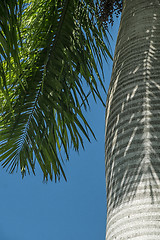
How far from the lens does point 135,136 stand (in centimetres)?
156

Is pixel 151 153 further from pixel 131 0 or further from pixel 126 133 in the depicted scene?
pixel 131 0

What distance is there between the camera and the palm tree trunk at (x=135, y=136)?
4.54ft

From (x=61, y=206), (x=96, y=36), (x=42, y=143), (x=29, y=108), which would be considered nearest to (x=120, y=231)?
(x=42, y=143)

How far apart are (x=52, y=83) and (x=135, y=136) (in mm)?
1495

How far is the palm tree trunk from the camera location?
1.38 metres

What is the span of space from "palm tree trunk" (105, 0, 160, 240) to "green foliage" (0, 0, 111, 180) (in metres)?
0.96

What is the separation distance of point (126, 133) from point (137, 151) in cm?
11

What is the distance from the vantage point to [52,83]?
295 cm

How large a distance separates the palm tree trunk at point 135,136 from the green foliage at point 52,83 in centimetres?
96

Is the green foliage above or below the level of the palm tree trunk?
above

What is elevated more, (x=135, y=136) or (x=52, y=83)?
(x=52, y=83)

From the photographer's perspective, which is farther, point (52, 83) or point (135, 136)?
point (52, 83)

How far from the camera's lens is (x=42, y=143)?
303cm

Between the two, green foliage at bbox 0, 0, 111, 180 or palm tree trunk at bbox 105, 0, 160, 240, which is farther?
green foliage at bbox 0, 0, 111, 180
